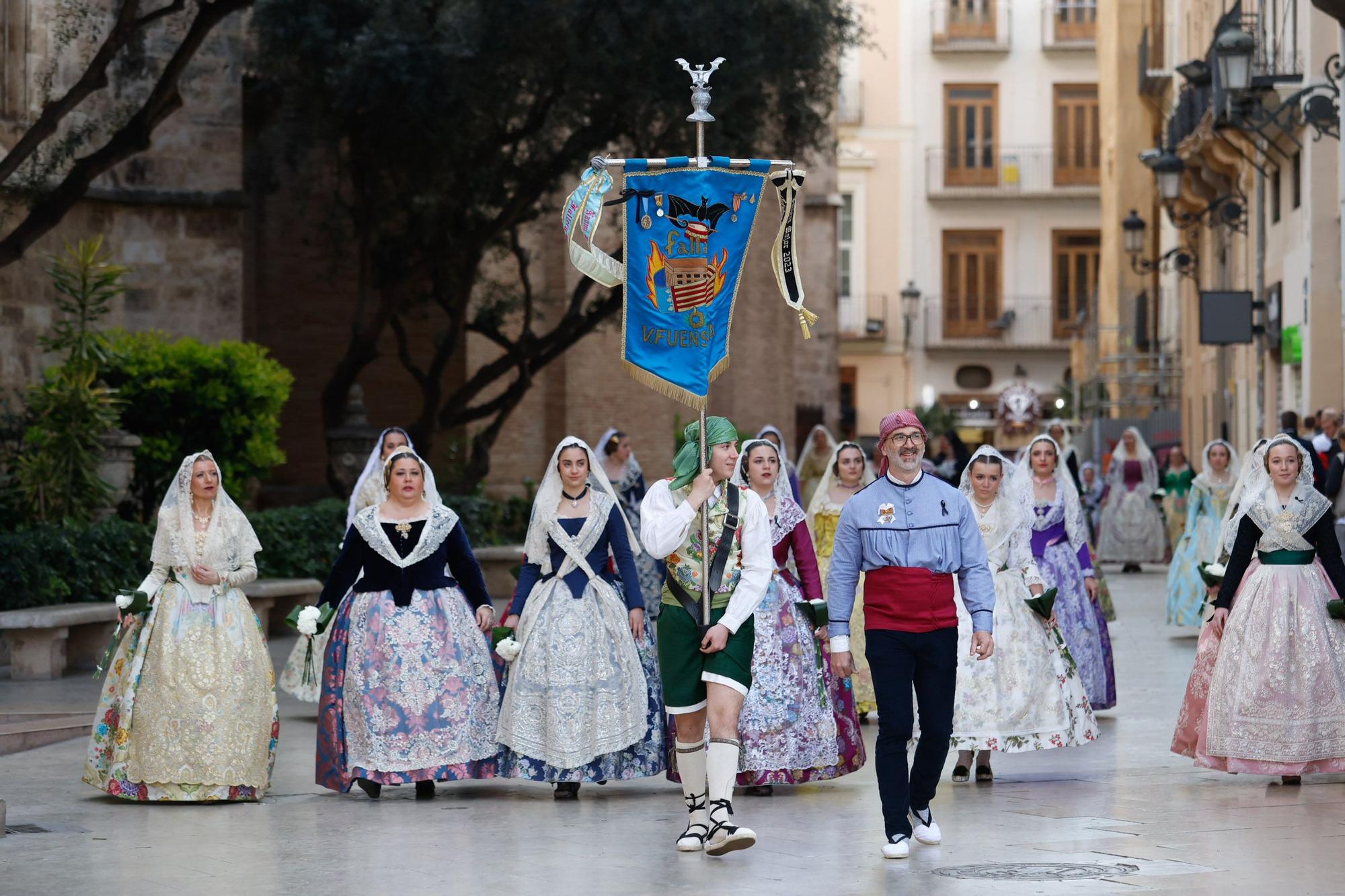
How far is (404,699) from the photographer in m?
9.96

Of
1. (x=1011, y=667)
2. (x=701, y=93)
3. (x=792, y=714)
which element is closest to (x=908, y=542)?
(x=792, y=714)

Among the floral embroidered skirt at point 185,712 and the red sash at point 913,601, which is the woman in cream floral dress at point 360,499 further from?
the red sash at point 913,601

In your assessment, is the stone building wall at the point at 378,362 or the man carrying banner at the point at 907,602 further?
the stone building wall at the point at 378,362

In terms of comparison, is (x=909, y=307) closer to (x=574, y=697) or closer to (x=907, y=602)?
(x=574, y=697)

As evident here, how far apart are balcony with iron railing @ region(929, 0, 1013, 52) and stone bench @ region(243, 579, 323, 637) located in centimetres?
4203

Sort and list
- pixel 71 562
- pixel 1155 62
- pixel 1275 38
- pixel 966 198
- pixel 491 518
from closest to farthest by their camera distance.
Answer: pixel 71 562, pixel 491 518, pixel 1275 38, pixel 1155 62, pixel 966 198

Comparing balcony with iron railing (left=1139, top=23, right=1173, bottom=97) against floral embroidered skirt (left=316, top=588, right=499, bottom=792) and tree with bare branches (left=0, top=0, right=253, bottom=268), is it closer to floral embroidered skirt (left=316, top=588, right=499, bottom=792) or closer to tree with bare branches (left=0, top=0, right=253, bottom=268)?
tree with bare branches (left=0, top=0, right=253, bottom=268)

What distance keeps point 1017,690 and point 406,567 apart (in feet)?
10.1

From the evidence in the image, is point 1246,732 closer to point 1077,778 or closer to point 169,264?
point 1077,778

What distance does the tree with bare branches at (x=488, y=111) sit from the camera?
2180 centimetres

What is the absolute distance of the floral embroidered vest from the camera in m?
8.52

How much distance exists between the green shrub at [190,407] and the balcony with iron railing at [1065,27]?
1603 inches

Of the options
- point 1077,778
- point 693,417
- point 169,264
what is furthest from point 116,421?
point 693,417

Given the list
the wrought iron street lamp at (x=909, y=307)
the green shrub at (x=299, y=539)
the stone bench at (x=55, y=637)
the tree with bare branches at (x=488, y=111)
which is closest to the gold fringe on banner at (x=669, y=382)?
the stone bench at (x=55, y=637)
